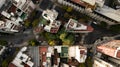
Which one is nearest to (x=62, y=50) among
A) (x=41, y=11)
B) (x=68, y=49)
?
(x=68, y=49)

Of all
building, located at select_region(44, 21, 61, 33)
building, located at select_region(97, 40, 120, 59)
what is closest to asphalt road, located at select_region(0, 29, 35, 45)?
building, located at select_region(44, 21, 61, 33)

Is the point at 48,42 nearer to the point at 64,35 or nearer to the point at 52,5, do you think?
the point at 64,35

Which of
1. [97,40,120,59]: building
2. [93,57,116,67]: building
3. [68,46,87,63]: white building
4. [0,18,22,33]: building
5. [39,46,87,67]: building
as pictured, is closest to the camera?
[97,40,120,59]: building

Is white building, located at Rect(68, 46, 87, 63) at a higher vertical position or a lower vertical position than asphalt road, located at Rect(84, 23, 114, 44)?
lower

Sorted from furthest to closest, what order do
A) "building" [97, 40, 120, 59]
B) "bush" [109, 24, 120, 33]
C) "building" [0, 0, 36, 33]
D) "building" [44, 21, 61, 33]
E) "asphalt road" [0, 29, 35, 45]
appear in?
"bush" [109, 24, 120, 33] < "asphalt road" [0, 29, 35, 45] < "building" [44, 21, 61, 33] < "building" [0, 0, 36, 33] < "building" [97, 40, 120, 59]

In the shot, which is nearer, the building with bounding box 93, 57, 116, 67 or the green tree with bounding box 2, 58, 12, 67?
the building with bounding box 93, 57, 116, 67

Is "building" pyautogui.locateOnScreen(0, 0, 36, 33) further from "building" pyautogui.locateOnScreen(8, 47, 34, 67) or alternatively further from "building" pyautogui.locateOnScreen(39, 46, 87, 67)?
"building" pyautogui.locateOnScreen(39, 46, 87, 67)

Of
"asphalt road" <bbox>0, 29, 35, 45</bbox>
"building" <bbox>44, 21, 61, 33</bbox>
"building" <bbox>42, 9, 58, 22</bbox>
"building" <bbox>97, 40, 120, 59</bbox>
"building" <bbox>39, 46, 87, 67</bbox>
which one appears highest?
"building" <bbox>42, 9, 58, 22</bbox>
